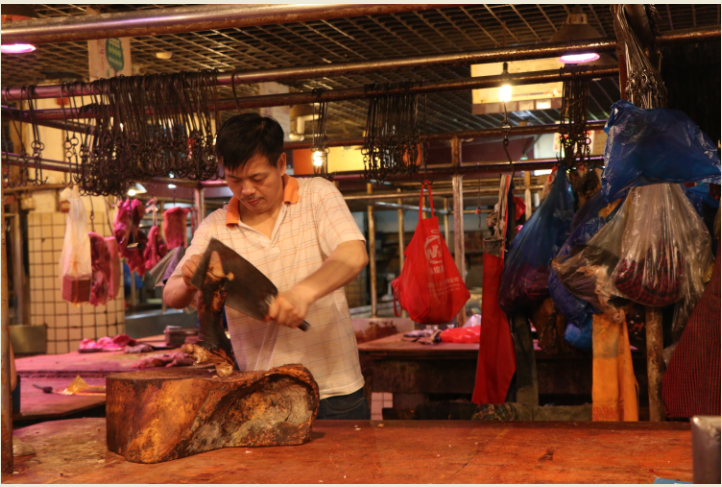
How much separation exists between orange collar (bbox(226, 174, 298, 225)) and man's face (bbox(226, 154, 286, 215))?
37 millimetres

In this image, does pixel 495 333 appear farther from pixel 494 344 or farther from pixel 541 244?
pixel 541 244

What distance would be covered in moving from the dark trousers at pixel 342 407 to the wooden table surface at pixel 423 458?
0.19 m

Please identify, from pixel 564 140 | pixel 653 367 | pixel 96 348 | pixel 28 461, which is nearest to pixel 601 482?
pixel 653 367

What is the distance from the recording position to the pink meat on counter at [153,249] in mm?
6255

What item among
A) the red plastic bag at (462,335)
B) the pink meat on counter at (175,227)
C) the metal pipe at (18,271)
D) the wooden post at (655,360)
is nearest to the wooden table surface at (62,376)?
the pink meat on counter at (175,227)

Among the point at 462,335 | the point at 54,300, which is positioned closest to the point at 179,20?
the point at 462,335

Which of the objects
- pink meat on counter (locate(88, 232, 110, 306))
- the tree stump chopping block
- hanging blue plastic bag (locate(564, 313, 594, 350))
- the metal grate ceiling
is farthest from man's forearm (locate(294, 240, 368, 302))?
pink meat on counter (locate(88, 232, 110, 306))

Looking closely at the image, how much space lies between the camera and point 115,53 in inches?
173

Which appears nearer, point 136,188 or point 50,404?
point 50,404

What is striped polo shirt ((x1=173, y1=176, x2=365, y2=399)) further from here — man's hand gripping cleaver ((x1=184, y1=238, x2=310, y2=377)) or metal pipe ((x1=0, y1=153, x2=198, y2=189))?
metal pipe ((x1=0, y1=153, x2=198, y2=189))

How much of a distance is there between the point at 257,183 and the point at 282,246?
0.26 m

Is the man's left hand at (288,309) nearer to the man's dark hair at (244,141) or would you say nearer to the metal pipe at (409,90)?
the man's dark hair at (244,141)

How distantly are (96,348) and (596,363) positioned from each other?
4.44 meters

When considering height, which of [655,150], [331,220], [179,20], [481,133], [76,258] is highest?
[481,133]
